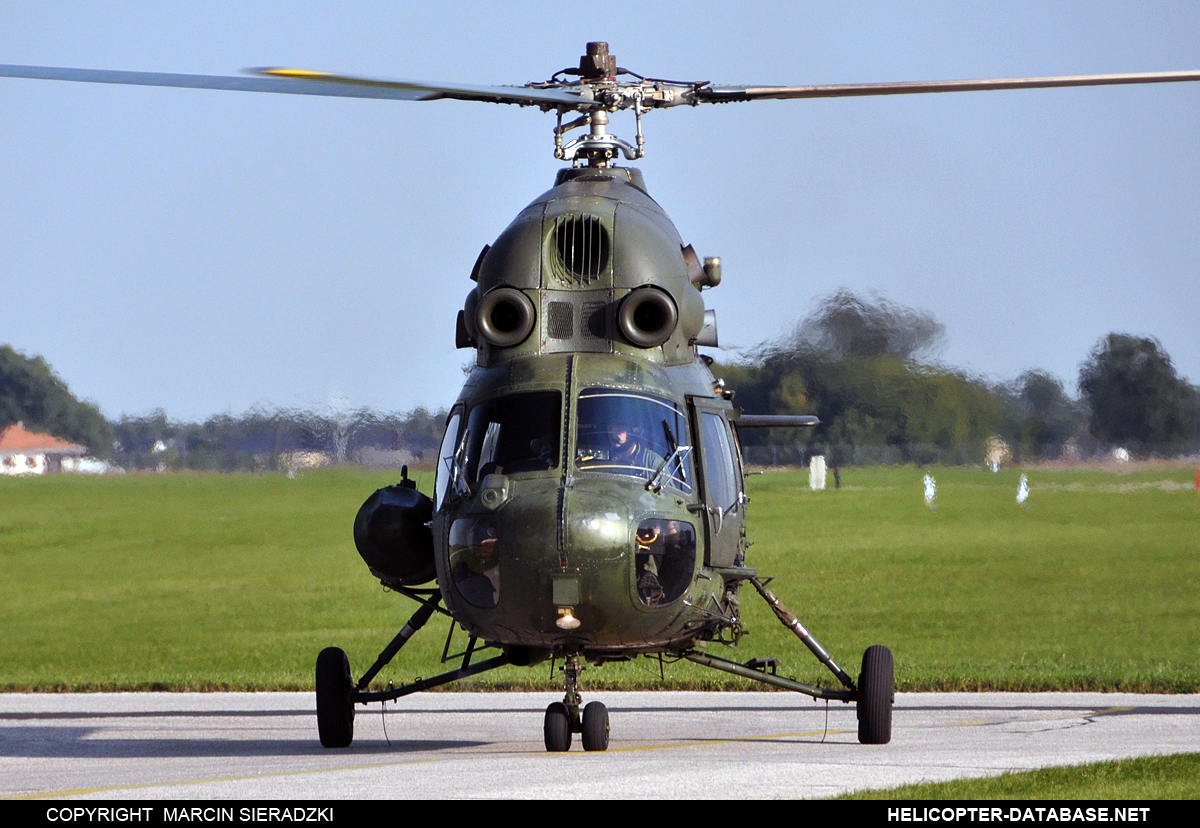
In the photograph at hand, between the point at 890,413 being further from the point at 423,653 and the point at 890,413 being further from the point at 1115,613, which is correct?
the point at 423,653

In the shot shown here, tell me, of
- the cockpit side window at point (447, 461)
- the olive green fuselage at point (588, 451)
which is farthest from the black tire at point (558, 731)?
the cockpit side window at point (447, 461)

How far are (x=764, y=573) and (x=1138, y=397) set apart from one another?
696cm

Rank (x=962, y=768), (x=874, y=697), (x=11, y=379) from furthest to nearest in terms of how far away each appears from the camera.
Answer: (x=11, y=379), (x=874, y=697), (x=962, y=768)

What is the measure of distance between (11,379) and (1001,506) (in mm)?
15128

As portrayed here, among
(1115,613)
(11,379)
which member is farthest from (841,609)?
(11,379)

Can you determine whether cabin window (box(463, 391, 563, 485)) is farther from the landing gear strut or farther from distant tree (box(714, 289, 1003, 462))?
distant tree (box(714, 289, 1003, 462))

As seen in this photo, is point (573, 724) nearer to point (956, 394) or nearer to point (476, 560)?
point (476, 560)

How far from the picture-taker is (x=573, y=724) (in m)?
10.5

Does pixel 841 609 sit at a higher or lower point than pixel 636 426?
lower

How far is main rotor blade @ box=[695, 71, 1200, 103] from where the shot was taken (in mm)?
10492

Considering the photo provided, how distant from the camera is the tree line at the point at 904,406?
21359mm

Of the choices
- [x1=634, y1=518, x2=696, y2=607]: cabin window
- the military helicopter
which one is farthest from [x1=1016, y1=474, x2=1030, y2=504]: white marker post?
[x1=634, y1=518, x2=696, y2=607]: cabin window

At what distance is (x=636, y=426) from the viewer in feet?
33.4

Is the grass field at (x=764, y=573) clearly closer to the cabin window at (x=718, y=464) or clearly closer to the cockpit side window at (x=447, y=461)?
the cabin window at (x=718, y=464)
